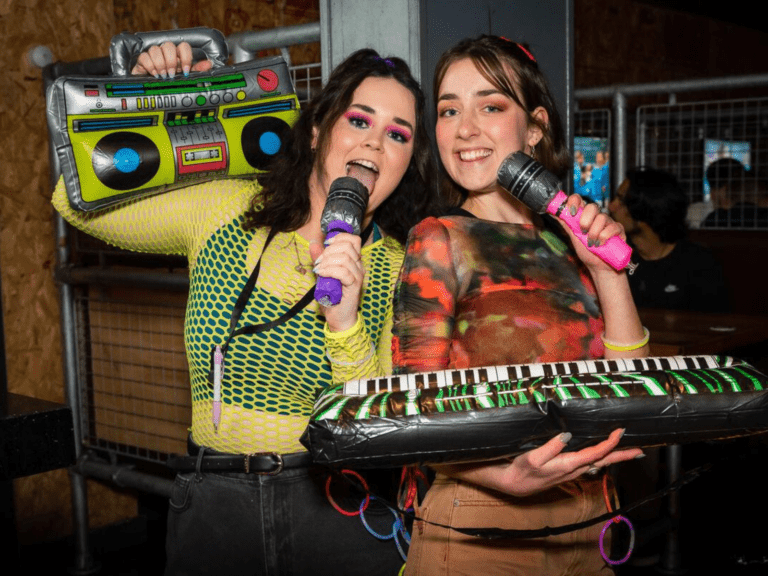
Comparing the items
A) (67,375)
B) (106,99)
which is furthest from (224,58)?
(67,375)

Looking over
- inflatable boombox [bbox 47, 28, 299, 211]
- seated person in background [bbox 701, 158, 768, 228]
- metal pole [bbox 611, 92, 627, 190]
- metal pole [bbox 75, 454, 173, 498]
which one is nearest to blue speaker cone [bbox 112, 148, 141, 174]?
inflatable boombox [bbox 47, 28, 299, 211]

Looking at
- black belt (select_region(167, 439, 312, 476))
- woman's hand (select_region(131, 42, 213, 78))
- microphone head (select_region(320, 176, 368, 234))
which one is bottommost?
black belt (select_region(167, 439, 312, 476))

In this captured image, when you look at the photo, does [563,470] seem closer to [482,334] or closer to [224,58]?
[482,334]

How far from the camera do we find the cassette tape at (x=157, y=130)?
1.80 m

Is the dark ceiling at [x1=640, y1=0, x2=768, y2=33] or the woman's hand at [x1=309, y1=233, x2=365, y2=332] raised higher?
the dark ceiling at [x1=640, y1=0, x2=768, y2=33]

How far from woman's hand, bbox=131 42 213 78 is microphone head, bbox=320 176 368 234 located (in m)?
0.69

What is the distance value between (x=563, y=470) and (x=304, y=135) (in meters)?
0.96

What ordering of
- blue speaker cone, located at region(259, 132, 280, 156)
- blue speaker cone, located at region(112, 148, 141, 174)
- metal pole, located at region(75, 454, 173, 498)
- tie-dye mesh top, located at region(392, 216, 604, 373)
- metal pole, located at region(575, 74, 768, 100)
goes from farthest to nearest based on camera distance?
1. metal pole, located at region(575, 74, 768, 100)
2. metal pole, located at region(75, 454, 173, 498)
3. blue speaker cone, located at region(259, 132, 280, 156)
4. blue speaker cone, located at region(112, 148, 141, 174)
5. tie-dye mesh top, located at region(392, 216, 604, 373)

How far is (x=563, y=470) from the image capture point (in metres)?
1.29

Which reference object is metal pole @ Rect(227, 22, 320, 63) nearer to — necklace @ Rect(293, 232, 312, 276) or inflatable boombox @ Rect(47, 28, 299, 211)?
inflatable boombox @ Rect(47, 28, 299, 211)

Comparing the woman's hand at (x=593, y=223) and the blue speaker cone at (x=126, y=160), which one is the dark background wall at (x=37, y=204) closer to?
the blue speaker cone at (x=126, y=160)

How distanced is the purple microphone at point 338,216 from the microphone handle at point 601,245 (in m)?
0.32

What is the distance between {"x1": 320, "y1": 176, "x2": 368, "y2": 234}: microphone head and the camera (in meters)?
1.35

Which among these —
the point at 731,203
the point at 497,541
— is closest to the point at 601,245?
the point at 497,541
